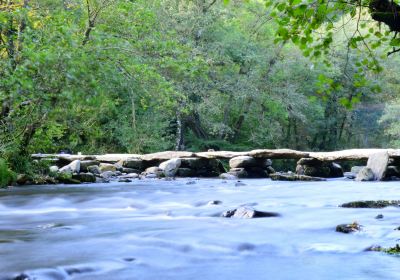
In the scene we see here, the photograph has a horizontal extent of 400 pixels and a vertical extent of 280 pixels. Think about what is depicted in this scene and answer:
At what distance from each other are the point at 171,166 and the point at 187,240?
12.7 meters

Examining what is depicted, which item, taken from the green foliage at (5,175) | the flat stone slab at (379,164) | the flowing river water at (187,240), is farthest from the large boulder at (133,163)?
the flowing river water at (187,240)

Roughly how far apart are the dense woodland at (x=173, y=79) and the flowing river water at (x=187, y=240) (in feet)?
5.73

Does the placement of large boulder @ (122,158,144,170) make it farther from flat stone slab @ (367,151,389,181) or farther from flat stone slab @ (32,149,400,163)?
flat stone slab @ (367,151,389,181)

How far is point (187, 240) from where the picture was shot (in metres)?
5.82

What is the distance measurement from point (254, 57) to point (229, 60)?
5.46 ft

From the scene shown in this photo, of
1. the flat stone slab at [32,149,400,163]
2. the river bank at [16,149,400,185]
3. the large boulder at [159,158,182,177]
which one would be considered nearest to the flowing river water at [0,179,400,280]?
the river bank at [16,149,400,185]

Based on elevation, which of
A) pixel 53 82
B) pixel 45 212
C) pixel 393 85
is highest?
pixel 393 85

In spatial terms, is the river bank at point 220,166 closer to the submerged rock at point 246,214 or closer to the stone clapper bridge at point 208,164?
the stone clapper bridge at point 208,164

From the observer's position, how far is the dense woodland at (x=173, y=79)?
7.10 meters

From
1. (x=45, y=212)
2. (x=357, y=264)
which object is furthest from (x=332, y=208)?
(x=45, y=212)

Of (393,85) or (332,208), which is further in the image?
(393,85)

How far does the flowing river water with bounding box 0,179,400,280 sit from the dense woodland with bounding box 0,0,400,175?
1748 mm

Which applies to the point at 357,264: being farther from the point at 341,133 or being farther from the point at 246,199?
the point at 341,133

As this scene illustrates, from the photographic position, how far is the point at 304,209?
868cm
